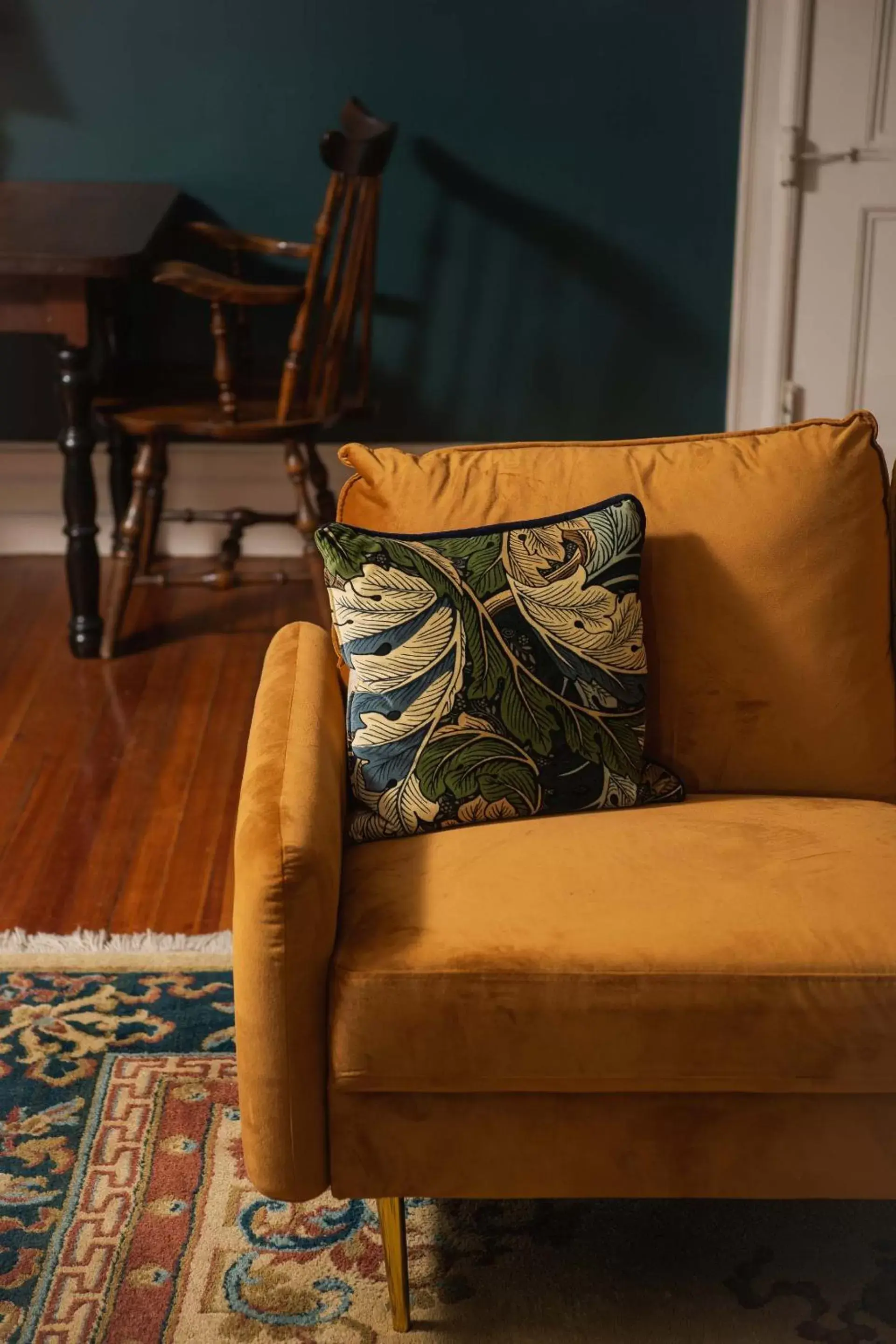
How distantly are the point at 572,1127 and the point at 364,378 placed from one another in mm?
2351

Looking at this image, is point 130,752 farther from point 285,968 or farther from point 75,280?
point 285,968

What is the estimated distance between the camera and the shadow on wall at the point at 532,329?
12.0 ft

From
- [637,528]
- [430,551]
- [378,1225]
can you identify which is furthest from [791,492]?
[378,1225]

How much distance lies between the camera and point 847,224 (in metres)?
3.71

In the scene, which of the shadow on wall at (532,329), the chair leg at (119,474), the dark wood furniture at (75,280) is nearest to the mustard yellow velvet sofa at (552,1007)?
the dark wood furniture at (75,280)

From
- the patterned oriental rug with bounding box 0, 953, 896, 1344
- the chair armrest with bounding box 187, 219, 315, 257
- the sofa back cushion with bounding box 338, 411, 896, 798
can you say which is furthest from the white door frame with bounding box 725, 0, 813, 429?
the patterned oriental rug with bounding box 0, 953, 896, 1344

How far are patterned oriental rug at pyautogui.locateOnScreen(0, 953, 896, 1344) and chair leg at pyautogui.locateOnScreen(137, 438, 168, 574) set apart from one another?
171 centimetres

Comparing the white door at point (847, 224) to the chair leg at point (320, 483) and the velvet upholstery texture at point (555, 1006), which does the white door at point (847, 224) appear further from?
the velvet upholstery texture at point (555, 1006)

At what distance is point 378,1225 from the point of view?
156 cm

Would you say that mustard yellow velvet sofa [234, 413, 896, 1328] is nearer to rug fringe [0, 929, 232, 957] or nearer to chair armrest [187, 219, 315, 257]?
rug fringe [0, 929, 232, 957]

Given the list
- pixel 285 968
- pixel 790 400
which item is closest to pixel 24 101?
pixel 790 400

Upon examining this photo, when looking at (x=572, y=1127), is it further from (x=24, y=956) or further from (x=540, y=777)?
(x=24, y=956)

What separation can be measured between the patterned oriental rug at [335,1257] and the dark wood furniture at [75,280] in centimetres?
157

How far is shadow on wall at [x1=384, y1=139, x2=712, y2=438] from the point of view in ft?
12.0
